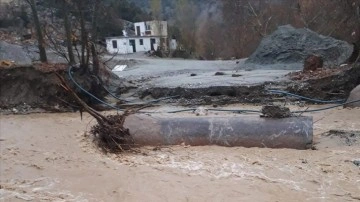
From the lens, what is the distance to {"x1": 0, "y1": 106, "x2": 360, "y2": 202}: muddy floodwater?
5.16 metres

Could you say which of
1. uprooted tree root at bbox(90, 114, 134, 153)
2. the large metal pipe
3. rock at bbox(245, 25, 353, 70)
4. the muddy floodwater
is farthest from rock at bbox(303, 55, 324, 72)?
uprooted tree root at bbox(90, 114, 134, 153)

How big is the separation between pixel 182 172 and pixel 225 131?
1.23 m

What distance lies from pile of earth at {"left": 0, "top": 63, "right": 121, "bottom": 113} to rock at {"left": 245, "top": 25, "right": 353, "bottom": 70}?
30.9ft

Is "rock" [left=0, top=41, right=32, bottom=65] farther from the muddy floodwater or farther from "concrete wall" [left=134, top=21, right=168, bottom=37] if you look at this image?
"concrete wall" [left=134, top=21, right=168, bottom=37]

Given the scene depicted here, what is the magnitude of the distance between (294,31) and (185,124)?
14.4 meters

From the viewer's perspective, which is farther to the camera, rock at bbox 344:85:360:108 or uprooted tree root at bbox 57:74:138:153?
rock at bbox 344:85:360:108

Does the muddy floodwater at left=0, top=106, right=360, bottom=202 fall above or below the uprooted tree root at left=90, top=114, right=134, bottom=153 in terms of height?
below

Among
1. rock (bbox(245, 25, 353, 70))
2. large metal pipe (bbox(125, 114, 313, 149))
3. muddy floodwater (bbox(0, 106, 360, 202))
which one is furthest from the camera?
rock (bbox(245, 25, 353, 70))

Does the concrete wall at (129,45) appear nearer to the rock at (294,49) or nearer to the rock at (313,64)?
the rock at (294,49)

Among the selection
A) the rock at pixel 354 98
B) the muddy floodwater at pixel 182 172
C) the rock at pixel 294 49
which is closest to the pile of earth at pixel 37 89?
the muddy floodwater at pixel 182 172

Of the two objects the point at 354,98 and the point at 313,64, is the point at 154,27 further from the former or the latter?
the point at 354,98

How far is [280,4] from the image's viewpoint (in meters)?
36.1

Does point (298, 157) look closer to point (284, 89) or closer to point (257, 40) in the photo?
point (284, 89)

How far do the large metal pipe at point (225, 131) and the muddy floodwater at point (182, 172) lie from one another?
0.47ft
